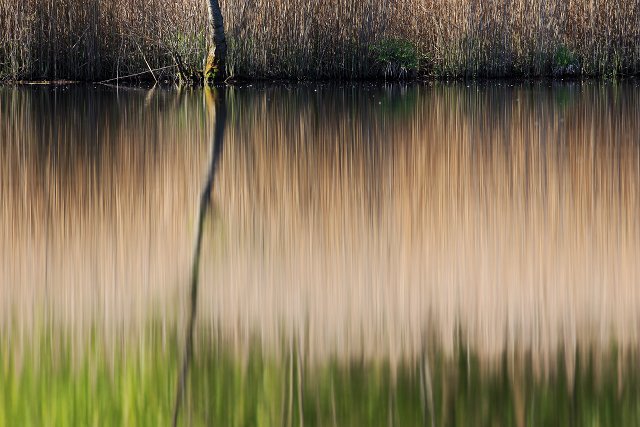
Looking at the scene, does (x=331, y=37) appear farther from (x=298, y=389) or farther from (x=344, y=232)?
(x=298, y=389)

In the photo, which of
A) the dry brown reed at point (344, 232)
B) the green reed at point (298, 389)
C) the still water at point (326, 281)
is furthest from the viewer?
the dry brown reed at point (344, 232)

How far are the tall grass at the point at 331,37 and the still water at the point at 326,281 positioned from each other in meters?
5.88

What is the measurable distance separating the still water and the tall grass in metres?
5.88

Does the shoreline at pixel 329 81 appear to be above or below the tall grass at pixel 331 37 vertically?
below

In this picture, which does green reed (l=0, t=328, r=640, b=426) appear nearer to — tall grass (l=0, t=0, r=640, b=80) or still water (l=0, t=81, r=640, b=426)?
still water (l=0, t=81, r=640, b=426)

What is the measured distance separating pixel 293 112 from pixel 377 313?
265 inches

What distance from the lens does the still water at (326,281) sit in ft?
10.1

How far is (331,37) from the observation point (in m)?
14.1

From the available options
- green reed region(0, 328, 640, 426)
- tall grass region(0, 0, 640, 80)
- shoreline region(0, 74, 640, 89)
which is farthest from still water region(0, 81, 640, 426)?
shoreline region(0, 74, 640, 89)

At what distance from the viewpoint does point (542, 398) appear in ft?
9.91

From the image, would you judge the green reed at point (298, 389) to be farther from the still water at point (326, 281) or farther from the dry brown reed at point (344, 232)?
the dry brown reed at point (344, 232)

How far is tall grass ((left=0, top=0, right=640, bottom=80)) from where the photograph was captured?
1384 centimetres

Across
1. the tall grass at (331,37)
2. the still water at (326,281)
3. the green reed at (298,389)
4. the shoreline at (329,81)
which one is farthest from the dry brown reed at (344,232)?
the shoreline at (329,81)

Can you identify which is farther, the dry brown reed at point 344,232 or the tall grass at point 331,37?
the tall grass at point 331,37
